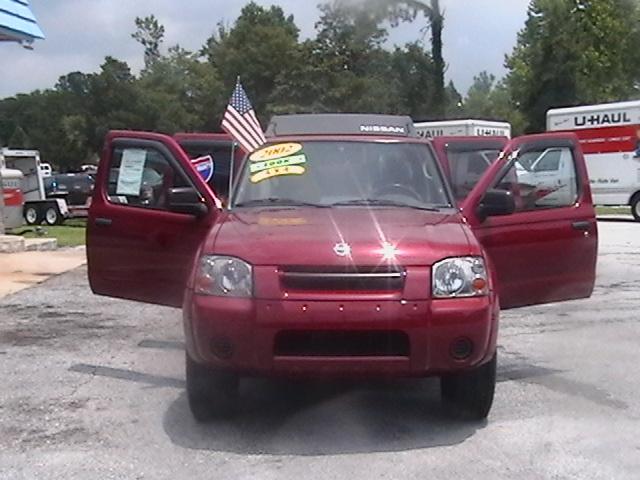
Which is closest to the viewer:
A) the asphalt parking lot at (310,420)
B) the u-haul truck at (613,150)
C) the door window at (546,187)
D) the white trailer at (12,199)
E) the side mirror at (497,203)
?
the asphalt parking lot at (310,420)

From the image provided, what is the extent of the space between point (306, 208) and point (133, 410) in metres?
1.66

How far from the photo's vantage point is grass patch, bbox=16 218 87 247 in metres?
21.2

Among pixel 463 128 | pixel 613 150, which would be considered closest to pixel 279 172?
pixel 613 150

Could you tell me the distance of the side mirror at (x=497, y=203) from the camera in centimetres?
673

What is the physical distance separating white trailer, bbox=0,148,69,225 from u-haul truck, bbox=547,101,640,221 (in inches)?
557

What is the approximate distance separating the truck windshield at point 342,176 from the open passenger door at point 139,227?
43cm

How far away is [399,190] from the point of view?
6840mm

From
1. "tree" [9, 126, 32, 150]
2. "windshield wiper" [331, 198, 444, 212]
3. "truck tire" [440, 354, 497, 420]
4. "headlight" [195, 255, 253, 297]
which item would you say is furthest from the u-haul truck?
"tree" [9, 126, 32, 150]

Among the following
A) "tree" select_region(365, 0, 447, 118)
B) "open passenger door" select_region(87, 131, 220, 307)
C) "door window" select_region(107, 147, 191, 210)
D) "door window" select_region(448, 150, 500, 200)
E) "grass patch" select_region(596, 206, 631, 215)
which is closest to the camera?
"open passenger door" select_region(87, 131, 220, 307)

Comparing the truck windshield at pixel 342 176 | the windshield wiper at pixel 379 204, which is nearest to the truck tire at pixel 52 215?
the truck windshield at pixel 342 176

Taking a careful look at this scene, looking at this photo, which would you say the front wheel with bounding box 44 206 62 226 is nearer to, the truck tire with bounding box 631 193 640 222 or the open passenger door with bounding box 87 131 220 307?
the truck tire with bounding box 631 193 640 222

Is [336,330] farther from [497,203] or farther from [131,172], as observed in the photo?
[131,172]

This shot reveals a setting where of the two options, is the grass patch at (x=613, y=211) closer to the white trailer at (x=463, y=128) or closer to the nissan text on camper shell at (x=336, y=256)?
the white trailer at (x=463, y=128)

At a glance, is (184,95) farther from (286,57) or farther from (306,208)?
(306,208)
